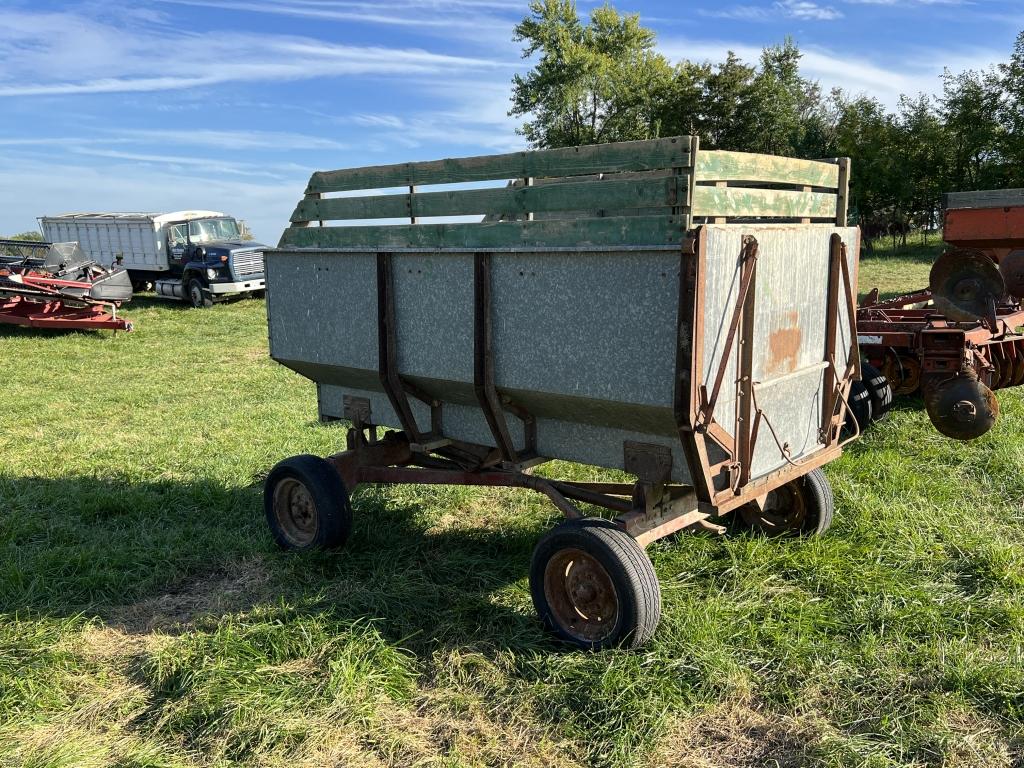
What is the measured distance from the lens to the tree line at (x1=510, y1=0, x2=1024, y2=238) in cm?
3350

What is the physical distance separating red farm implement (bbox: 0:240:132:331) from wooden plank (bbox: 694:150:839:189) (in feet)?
46.8

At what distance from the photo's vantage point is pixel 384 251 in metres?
4.34

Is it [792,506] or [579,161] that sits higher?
[579,161]

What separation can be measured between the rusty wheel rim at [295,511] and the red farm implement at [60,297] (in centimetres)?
1182

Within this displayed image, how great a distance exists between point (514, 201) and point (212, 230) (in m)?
20.4

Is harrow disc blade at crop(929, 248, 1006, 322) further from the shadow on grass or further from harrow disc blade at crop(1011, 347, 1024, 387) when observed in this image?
the shadow on grass

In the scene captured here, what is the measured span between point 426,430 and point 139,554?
1.96 metres

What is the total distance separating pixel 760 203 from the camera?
144 inches

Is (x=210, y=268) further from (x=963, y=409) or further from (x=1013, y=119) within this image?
(x=1013, y=119)

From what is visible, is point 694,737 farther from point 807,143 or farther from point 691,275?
point 807,143

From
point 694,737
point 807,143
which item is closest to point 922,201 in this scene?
point 807,143

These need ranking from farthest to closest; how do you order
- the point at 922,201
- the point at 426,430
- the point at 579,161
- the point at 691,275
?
the point at 922,201, the point at 426,430, the point at 579,161, the point at 691,275

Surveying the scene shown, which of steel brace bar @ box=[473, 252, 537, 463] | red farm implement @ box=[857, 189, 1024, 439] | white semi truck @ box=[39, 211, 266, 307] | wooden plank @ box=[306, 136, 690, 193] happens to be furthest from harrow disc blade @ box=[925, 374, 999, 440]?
white semi truck @ box=[39, 211, 266, 307]

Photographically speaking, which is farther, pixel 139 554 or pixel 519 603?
pixel 139 554
